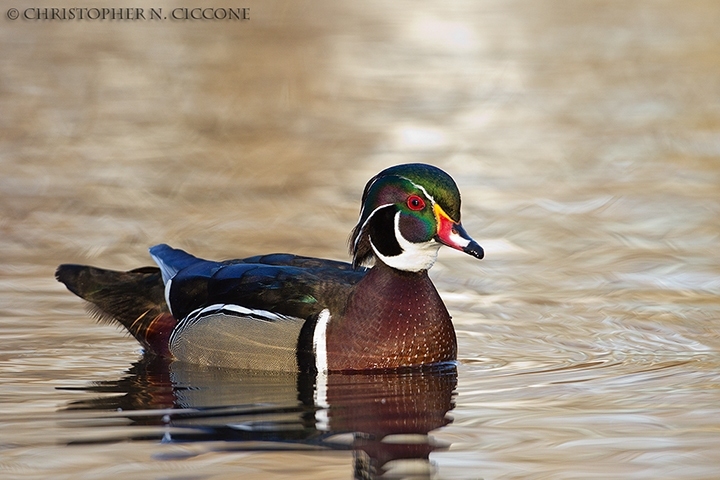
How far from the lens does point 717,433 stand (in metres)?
6.38

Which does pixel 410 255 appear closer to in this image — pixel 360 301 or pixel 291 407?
pixel 360 301

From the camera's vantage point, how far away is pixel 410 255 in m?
7.82

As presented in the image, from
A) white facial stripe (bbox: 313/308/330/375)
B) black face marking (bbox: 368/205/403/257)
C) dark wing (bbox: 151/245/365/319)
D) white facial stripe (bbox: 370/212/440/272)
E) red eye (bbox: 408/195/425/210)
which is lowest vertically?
white facial stripe (bbox: 313/308/330/375)

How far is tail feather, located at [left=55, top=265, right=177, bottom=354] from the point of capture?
8.55 m

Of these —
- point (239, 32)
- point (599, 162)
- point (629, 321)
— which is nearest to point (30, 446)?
point (629, 321)

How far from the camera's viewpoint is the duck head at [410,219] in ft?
24.9

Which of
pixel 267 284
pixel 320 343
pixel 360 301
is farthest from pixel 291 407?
pixel 267 284

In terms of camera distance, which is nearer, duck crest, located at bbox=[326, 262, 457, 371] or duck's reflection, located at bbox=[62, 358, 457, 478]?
duck's reflection, located at bbox=[62, 358, 457, 478]

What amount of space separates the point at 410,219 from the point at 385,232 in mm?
216

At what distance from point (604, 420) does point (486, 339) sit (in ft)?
6.90

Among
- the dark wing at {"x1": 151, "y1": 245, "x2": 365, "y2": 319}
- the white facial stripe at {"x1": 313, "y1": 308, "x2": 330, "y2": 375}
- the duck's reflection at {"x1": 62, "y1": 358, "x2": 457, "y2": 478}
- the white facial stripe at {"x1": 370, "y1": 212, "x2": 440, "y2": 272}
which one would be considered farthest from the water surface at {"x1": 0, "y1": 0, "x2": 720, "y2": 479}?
the white facial stripe at {"x1": 370, "y1": 212, "x2": 440, "y2": 272}

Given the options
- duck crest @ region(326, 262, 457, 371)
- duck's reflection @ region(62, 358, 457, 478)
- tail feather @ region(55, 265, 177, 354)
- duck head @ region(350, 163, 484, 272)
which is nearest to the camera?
duck's reflection @ region(62, 358, 457, 478)

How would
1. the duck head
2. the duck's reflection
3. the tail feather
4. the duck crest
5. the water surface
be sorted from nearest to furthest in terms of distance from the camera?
the duck's reflection < the water surface < the duck head < the duck crest < the tail feather

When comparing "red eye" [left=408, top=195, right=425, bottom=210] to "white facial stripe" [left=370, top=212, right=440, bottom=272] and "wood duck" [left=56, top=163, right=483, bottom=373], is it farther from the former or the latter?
"white facial stripe" [left=370, top=212, right=440, bottom=272]
